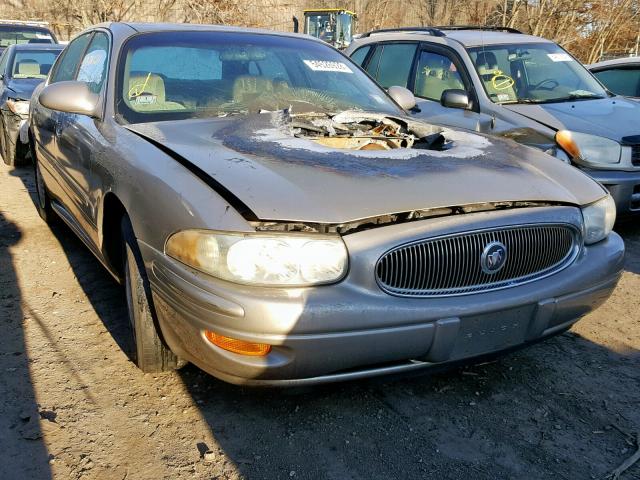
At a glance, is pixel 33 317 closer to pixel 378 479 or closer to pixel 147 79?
pixel 147 79

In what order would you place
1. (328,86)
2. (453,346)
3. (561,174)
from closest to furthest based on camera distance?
(453,346), (561,174), (328,86)

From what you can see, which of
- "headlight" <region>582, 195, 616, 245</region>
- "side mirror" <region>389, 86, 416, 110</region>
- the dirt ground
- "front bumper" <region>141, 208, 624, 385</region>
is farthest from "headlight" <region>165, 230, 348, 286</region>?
"side mirror" <region>389, 86, 416, 110</region>

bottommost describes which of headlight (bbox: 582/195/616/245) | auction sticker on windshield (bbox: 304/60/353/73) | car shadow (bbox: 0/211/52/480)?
car shadow (bbox: 0/211/52/480)

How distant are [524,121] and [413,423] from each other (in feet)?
11.5

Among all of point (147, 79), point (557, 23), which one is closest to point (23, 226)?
point (147, 79)

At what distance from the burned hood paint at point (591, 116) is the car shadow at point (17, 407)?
13.8 ft

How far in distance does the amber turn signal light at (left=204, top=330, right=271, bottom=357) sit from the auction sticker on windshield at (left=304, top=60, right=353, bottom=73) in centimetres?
225

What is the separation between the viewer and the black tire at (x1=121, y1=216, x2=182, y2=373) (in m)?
2.57

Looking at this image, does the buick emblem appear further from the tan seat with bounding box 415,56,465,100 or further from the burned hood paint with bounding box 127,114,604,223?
the tan seat with bounding box 415,56,465,100

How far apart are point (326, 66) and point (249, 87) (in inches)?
25.2

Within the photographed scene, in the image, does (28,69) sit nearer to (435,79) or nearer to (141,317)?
(435,79)

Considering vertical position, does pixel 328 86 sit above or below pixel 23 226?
above

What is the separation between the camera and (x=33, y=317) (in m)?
3.44

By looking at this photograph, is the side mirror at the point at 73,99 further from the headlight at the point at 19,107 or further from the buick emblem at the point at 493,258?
the headlight at the point at 19,107
